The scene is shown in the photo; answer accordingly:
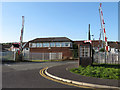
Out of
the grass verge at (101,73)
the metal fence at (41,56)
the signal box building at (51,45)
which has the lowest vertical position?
the metal fence at (41,56)

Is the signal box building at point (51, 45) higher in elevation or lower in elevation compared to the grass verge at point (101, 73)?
higher

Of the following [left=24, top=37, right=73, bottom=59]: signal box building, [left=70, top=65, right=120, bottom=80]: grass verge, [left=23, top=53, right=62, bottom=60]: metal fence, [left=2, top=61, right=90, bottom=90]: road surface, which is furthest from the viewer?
[left=24, top=37, right=73, bottom=59]: signal box building

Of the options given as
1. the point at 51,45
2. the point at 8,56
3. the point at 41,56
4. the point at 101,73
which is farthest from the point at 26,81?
the point at 51,45

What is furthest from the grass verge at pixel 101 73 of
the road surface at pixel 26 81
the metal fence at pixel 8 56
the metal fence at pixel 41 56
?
the metal fence at pixel 41 56

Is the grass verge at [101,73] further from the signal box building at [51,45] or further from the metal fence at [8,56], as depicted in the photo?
the signal box building at [51,45]

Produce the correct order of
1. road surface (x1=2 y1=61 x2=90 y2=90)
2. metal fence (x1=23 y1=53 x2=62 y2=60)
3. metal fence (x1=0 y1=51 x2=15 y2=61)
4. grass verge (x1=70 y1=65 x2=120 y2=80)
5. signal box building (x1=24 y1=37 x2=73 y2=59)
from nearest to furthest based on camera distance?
road surface (x1=2 y1=61 x2=90 y2=90), grass verge (x1=70 y1=65 x2=120 y2=80), metal fence (x1=0 y1=51 x2=15 y2=61), metal fence (x1=23 y1=53 x2=62 y2=60), signal box building (x1=24 y1=37 x2=73 y2=59)

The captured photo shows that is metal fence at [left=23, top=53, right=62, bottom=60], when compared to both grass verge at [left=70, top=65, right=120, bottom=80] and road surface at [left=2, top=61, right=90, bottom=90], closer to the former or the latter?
road surface at [left=2, top=61, right=90, bottom=90]

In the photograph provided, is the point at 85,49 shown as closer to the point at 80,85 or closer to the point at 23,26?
the point at 80,85

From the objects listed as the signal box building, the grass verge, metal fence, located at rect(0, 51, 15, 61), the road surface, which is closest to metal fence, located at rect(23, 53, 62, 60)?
metal fence, located at rect(0, 51, 15, 61)

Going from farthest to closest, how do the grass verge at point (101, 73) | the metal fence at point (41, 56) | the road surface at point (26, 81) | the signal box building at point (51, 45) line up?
the signal box building at point (51, 45) < the metal fence at point (41, 56) < the grass verge at point (101, 73) < the road surface at point (26, 81)

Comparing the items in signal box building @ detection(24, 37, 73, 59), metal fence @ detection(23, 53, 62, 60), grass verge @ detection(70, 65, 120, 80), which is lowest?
metal fence @ detection(23, 53, 62, 60)

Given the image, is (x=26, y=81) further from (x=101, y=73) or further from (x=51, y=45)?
(x=51, y=45)

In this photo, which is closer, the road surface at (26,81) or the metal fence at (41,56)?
the road surface at (26,81)

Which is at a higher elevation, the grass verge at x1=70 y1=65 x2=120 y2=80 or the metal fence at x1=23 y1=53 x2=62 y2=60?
the grass verge at x1=70 y1=65 x2=120 y2=80
